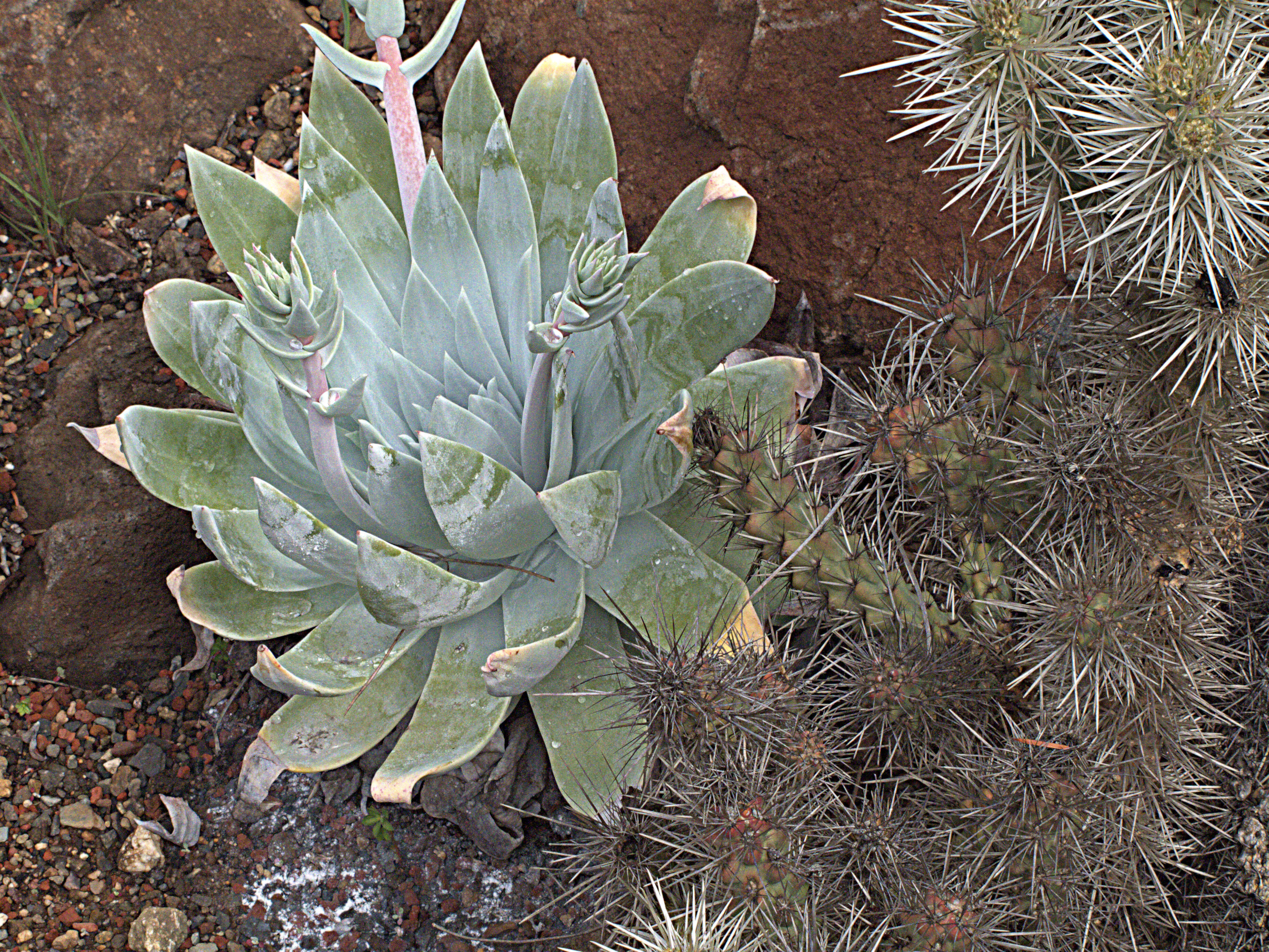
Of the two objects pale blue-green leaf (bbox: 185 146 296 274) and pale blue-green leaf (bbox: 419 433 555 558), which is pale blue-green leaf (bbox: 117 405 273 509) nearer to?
pale blue-green leaf (bbox: 185 146 296 274)

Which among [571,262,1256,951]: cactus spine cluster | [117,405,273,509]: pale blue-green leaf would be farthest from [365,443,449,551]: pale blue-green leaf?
[571,262,1256,951]: cactus spine cluster

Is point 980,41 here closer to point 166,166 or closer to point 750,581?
point 750,581

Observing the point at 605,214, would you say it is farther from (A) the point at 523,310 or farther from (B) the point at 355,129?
(B) the point at 355,129

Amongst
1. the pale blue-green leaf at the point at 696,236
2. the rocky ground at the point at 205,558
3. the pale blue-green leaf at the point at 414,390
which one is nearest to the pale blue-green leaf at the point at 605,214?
the pale blue-green leaf at the point at 696,236

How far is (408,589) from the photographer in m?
1.80

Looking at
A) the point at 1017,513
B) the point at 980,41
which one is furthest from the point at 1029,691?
the point at 980,41

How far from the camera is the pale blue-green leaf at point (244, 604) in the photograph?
2096 millimetres

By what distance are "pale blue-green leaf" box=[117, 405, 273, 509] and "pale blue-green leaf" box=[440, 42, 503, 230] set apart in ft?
2.63

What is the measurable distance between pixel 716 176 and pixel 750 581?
943mm

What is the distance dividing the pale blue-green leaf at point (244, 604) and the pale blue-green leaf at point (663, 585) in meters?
0.65

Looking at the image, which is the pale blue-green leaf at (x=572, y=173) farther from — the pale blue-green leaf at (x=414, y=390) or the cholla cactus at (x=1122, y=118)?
the cholla cactus at (x=1122, y=118)

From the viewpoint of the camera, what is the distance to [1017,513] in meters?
2.04

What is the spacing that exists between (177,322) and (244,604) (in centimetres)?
70

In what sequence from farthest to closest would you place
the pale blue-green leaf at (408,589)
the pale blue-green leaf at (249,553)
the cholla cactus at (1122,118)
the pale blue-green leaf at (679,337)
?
the pale blue-green leaf at (679,337)
the pale blue-green leaf at (249,553)
the pale blue-green leaf at (408,589)
the cholla cactus at (1122,118)
